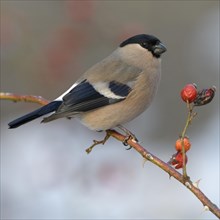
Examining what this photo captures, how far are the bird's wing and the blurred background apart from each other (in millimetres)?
1087

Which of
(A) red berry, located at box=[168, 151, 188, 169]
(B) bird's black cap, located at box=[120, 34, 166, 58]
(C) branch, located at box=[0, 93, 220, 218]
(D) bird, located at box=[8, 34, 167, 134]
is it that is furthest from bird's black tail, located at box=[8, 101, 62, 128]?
(A) red berry, located at box=[168, 151, 188, 169]

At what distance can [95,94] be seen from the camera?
2.96m

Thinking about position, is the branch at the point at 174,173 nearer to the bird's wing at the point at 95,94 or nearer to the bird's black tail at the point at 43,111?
the bird's black tail at the point at 43,111

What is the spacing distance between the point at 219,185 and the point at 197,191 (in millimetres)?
3434

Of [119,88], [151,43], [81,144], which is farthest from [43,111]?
[81,144]

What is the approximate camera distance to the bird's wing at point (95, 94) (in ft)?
9.57

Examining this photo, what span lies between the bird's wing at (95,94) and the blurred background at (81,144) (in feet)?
3.57

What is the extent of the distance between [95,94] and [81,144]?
216cm

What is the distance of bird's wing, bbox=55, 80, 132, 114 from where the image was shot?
2918 millimetres

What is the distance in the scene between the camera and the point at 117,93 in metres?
2.95

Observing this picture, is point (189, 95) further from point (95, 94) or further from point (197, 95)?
point (95, 94)

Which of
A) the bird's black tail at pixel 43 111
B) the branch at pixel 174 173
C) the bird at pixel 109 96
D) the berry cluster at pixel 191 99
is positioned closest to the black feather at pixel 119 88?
the bird at pixel 109 96

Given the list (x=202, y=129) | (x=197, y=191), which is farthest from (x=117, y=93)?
(x=202, y=129)

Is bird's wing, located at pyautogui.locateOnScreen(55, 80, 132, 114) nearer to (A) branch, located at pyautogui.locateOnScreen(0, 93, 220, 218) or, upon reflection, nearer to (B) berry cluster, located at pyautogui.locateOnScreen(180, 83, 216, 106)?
(A) branch, located at pyautogui.locateOnScreen(0, 93, 220, 218)
